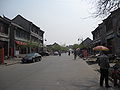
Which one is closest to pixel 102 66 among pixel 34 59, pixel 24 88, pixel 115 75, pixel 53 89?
pixel 115 75

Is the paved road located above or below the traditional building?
below

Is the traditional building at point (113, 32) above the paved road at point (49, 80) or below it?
above

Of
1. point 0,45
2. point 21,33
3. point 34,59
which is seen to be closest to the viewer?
point 34,59

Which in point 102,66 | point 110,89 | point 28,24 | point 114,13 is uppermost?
point 28,24

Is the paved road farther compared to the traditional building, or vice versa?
the traditional building

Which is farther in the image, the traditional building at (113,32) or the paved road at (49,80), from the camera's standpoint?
the traditional building at (113,32)

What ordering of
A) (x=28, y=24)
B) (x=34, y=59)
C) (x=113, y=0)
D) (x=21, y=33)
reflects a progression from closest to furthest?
(x=113, y=0) → (x=34, y=59) → (x=21, y=33) → (x=28, y=24)

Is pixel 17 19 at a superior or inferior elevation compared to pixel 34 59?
superior

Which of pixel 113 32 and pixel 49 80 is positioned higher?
pixel 113 32

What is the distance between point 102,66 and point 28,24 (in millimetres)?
48646

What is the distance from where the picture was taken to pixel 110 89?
27.2ft

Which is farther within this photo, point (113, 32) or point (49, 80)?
point (113, 32)

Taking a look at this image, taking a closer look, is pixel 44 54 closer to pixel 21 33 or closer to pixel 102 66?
pixel 21 33

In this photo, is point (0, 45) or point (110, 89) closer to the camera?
point (110, 89)
